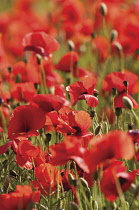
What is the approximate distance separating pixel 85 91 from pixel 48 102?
15 cm

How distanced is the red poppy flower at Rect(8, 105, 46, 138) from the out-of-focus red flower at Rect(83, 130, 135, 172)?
17.1 inches

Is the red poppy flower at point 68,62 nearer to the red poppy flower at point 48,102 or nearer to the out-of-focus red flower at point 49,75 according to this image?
the out-of-focus red flower at point 49,75

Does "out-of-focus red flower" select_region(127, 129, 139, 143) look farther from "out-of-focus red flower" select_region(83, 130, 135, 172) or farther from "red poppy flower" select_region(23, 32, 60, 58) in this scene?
"red poppy flower" select_region(23, 32, 60, 58)

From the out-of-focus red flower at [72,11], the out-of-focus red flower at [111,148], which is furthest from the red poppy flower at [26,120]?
the out-of-focus red flower at [72,11]

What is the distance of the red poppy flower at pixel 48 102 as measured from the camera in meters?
1.60

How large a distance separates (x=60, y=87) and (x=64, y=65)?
483mm

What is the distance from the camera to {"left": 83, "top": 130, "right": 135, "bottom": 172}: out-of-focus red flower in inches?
45.2

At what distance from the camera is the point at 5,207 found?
1.36 meters

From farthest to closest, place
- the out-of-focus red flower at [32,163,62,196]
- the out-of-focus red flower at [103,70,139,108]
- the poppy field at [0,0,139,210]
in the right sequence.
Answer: the out-of-focus red flower at [103,70,139,108], the out-of-focus red flower at [32,163,62,196], the poppy field at [0,0,139,210]

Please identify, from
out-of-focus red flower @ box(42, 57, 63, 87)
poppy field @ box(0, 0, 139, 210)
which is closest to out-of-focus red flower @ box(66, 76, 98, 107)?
poppy field @ box(0, 0, 139, 210)

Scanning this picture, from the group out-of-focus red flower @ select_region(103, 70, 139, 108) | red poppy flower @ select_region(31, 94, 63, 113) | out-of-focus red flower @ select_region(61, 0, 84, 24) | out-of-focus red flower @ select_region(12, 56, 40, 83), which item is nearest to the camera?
red poppy flower @ select_region(31, 94, 63, 113)

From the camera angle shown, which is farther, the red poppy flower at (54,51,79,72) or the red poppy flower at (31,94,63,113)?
the red poppy flower at (54,51,79,72)

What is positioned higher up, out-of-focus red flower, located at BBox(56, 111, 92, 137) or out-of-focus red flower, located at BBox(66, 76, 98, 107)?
out-of-focus red flower, located at BBox(66, 76, 98, 107)

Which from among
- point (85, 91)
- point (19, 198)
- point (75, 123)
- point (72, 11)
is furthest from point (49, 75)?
point (72, 11)
